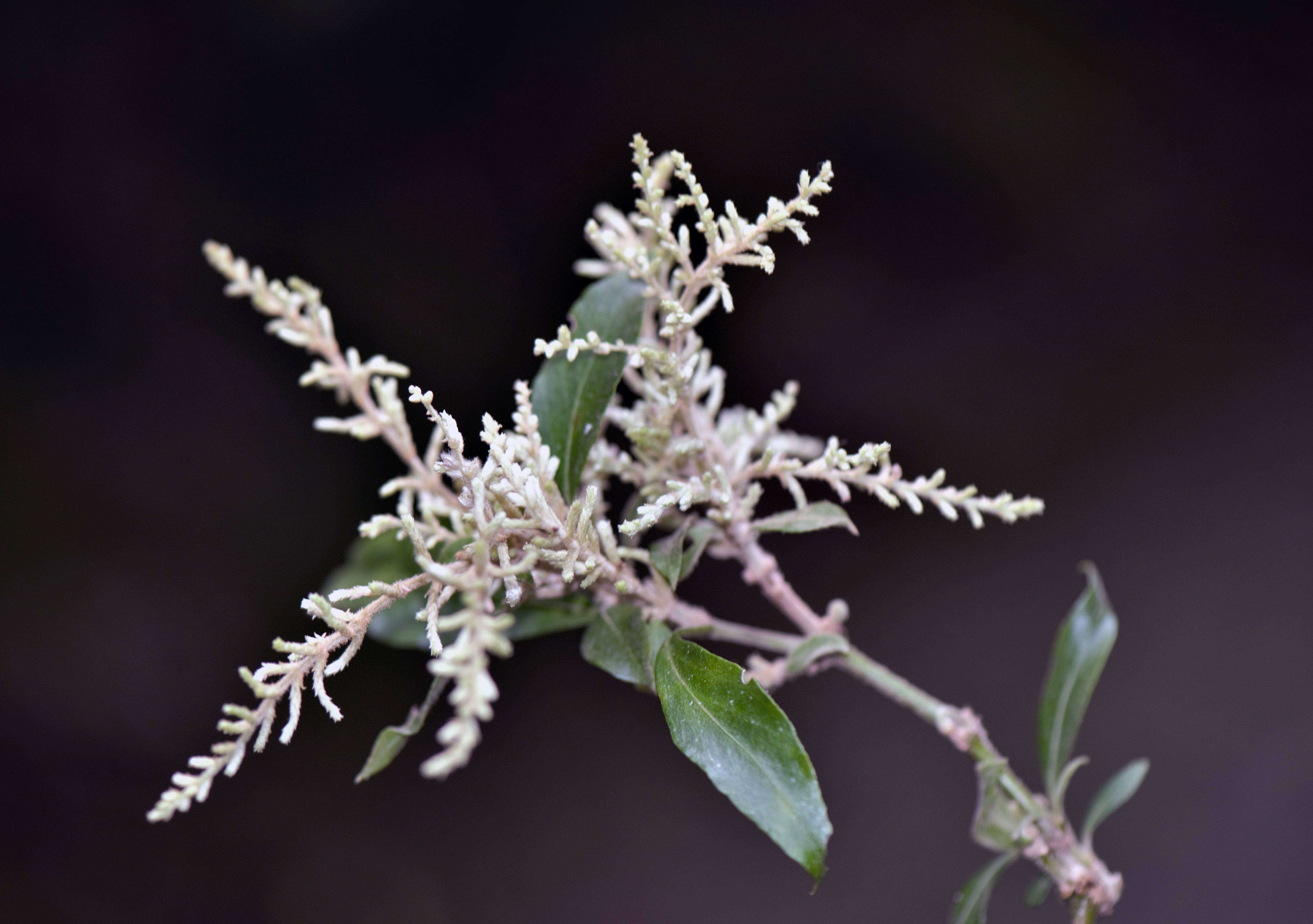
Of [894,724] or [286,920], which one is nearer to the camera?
[286,920]

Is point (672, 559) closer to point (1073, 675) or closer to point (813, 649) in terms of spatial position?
point (813, 649)

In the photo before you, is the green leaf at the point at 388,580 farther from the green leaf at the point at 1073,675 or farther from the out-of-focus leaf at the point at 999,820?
the green leaf at the point at 1073,675

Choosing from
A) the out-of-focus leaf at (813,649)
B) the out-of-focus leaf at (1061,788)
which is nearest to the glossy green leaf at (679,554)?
the out-of-focus leaf at (813,649)

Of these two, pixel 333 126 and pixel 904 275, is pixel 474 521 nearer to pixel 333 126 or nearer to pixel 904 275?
pixel 333 126

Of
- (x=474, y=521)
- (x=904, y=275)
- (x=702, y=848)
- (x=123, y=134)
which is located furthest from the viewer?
(x=702, y=848)

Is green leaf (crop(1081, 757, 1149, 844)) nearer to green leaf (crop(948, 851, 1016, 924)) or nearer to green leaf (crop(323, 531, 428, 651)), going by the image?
green leaf (crop(948, 851, 1016, 924))

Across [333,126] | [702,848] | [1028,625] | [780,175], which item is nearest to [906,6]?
[780,175]

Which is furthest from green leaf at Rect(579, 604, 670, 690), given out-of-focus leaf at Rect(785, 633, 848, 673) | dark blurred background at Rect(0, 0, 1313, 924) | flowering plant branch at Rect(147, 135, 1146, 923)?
dark blurred background at Rect(0, 0, 1313, 924)
